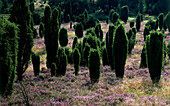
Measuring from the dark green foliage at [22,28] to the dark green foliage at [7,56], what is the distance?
575 cm

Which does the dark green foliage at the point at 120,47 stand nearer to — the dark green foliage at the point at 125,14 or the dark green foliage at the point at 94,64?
the dark green foliage at the point at 94,64

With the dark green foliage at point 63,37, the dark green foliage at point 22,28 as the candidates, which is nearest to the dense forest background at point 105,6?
the dark green foliage at point 63,37

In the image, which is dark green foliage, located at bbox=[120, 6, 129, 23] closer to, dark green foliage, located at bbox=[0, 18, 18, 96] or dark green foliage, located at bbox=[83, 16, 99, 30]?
Result: dark green foliage, located at bbox=[83, 16, 99, 30]

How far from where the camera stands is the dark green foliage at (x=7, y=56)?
14.6 m

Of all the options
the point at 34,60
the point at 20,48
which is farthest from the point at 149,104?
the point at 34,60

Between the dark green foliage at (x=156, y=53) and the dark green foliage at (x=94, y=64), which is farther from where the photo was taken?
the dark green foliage at (x=94, y=64)

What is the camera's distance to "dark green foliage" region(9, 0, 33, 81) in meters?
21.5

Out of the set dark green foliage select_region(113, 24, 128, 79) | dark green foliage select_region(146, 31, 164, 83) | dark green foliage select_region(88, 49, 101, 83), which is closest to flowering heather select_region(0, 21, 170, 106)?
dark green foliage select_region(146, 31, 164, 83)

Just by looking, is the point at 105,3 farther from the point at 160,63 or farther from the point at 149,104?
the point at 149,104

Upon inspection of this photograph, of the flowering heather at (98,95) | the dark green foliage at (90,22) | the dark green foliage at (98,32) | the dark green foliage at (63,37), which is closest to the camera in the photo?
the flowering heather at (98,95)

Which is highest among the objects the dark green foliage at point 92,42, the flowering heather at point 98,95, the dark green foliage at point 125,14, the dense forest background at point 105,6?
the dense forest background at point 105,6

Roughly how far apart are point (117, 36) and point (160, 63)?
5988 mm

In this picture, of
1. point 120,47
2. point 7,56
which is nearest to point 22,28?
point 7,56

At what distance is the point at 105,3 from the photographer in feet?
310
